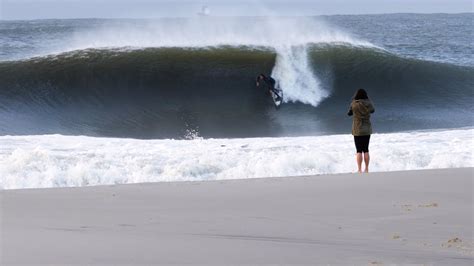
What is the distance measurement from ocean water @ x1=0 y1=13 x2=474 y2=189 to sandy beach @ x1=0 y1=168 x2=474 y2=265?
1.85m

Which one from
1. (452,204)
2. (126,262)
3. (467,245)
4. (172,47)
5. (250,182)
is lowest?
(126,262)

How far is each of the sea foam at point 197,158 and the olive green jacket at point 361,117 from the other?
0.46m

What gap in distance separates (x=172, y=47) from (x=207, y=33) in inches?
56.4

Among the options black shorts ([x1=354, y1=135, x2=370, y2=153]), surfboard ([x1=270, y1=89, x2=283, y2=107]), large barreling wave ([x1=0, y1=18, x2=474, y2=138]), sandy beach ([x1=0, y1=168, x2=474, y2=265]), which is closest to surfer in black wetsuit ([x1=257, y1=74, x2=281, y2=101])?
large barreling wave ([x1=0, y1=18, x2=474, y2=138])

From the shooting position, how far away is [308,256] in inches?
191

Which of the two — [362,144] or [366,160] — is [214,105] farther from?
[366,160]

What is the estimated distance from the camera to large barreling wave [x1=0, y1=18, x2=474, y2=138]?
17.7 m

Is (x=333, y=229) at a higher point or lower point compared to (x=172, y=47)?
lower

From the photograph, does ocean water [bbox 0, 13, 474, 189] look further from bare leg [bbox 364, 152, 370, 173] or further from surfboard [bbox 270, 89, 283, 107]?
bare leg [bbox 364, 152, 370, 173]

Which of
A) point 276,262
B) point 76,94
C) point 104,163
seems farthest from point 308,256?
point 76,94

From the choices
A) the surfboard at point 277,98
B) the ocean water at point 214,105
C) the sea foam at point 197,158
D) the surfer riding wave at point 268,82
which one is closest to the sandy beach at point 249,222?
the sea foam at point 197,158

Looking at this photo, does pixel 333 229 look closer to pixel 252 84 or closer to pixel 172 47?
pixel 252 84

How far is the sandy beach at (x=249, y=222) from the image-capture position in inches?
192

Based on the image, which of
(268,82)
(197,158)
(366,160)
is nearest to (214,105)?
(268,82)
